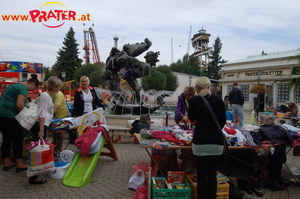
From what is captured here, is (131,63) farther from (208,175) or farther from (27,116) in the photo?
(208,175)

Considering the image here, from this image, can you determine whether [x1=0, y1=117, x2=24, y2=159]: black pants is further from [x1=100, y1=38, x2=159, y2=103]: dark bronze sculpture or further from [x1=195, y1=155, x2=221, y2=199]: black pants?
[x1=100, y1=38, x2=159, y2=103]: dark bronze sculpture

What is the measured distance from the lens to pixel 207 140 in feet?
8.98

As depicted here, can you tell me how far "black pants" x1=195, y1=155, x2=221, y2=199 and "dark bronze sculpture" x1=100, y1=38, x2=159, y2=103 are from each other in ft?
21.1

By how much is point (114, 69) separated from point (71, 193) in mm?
6370

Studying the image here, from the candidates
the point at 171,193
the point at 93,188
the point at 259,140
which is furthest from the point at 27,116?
the point at 259,140

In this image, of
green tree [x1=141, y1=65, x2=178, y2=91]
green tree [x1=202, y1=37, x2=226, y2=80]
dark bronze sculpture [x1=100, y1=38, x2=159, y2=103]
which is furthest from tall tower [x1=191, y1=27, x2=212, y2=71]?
dark bronze sculpture [x1=100, y1=38, x2=159, y2=103]

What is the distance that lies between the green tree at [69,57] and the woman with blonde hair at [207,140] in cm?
4469

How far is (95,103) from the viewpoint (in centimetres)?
546

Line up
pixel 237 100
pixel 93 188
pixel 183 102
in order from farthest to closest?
pixel 237 100
pixel 183 102
pixel 93 188

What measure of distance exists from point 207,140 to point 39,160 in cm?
253

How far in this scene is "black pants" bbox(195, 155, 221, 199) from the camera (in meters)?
2.82

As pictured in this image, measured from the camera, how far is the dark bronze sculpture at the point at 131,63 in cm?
892

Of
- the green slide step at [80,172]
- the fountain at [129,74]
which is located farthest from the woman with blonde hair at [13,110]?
the fountain at [129,74]

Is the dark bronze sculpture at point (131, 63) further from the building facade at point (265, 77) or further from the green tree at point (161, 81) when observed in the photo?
the green tree at point (161, 81)
